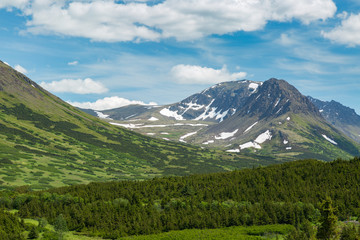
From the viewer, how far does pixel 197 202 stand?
15788 cm

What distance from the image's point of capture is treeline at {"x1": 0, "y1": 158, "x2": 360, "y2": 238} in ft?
426

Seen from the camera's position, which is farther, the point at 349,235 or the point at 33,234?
the point at 33,234

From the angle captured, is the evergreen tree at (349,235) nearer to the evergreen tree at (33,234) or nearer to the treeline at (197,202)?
the treeline at (197,202)

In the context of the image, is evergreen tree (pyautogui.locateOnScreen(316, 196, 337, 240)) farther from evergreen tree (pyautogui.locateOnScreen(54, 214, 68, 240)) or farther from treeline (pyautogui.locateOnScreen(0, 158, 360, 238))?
evergreen tree (pyautogui.locateOnScreen(54, 214, 68, 240))

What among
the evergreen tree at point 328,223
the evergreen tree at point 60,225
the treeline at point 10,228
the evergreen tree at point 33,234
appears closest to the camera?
the treeline at point 10,228

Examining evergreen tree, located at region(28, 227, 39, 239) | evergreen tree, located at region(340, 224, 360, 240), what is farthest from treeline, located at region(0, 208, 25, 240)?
evergreen tree, located at region(340, 224, 360, 240)

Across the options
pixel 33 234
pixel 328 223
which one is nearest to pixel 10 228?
pixel 33 234


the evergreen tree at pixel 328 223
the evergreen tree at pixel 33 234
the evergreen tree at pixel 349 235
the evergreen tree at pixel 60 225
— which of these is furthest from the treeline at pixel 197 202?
the evergreen tree at pixel 349 235

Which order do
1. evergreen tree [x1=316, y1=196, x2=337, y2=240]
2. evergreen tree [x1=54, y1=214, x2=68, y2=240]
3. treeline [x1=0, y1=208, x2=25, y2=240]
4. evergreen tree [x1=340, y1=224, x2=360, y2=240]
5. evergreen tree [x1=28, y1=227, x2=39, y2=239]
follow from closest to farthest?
1. evergreen tree [x1=340, y1=224, x2=360, y2=240]
2. treeline [x1=0, y1=208, x2=25, y2=240]
3. evergreen tree [x1=316, y1=196, x2=337, y2=240]
4. evergreen tree [x1=28, y1=227, x2=39, y2=239]
5. evergreen tree [x1=54, y1=214, x2=68, y2=240]

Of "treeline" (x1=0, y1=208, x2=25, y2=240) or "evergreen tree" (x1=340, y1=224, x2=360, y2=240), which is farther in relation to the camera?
"treeline" (x1=0, y1=208, x2=25, y2=240)

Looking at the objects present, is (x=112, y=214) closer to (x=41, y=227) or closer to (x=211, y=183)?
(x=41, y=227)

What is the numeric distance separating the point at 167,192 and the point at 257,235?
68.2 metres

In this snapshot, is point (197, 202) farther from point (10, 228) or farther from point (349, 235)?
point (10, 228)

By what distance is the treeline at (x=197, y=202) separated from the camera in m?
130
